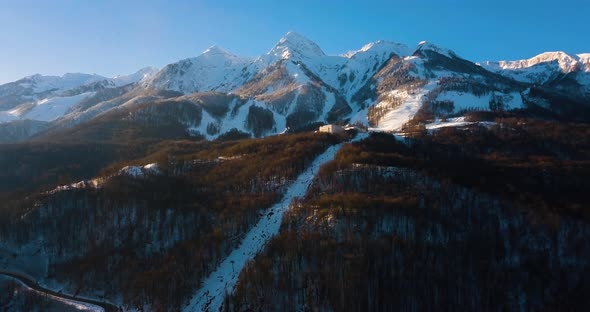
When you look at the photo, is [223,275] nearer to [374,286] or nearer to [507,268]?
[374,286]

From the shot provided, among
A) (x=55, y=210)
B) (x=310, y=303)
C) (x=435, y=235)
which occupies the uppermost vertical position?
(x=55, y=210)

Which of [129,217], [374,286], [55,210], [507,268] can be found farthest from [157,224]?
[507,268]

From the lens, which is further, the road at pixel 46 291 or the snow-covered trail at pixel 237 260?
the road at pixel 46 291

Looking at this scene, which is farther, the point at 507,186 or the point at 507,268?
the point at 507,186

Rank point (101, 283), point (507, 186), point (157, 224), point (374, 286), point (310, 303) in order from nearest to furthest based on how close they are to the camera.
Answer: point (310, 303) → point (374, 286) → point (101, 283) → point (157, 224) → point (507, 186)

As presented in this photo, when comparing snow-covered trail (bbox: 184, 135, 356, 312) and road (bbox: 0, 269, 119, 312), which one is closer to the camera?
snow-covered trail (bbox: 184, 135, 356, 312)

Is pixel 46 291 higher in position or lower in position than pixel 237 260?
lower

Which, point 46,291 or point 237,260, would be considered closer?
point 46,291

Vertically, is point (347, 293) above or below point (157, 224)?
Answer: below
